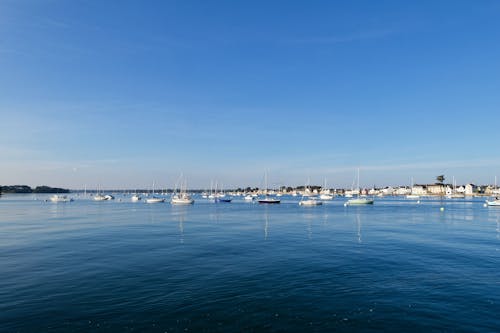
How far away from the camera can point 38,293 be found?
22.6m

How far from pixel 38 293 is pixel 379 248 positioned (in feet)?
117

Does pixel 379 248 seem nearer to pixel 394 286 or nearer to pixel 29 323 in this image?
pixel 394 286

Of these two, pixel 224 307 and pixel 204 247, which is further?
pixel 204 247

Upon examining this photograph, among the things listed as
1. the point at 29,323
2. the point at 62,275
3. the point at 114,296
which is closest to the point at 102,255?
the point at 62,275

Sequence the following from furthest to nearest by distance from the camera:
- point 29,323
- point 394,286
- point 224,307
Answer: point 394,286
point 224,307
point 29,323

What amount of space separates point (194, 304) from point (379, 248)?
28223mm

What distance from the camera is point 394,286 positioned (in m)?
24.0

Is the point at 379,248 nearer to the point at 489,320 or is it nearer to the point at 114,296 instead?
the point at 489,320

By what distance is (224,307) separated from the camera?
1980 centimetres

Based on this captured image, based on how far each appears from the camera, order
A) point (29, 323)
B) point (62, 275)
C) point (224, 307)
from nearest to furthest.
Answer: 1. point (29, 323)
2. point (224, 307)
3. point (62, 275)

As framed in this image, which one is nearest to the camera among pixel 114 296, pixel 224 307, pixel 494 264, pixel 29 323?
pixel 29 323

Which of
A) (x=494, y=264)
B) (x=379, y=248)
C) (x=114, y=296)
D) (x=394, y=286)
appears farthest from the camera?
(x=379, y=248)

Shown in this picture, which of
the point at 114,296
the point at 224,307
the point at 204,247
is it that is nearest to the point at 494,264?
the point at 224,307

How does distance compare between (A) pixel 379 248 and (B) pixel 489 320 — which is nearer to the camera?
(B) pixel 489 320
